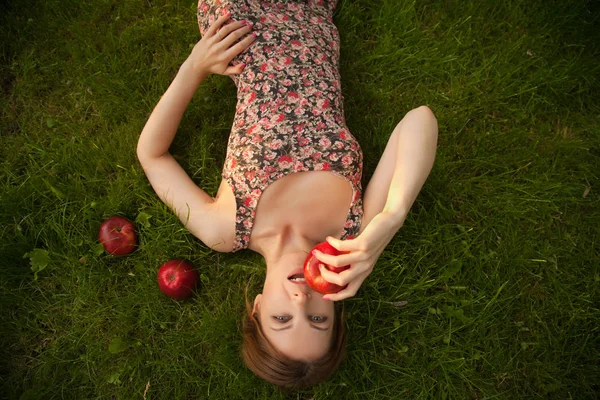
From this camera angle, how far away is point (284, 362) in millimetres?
2459

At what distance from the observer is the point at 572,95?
359cm

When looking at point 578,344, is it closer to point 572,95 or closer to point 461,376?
point 461,376

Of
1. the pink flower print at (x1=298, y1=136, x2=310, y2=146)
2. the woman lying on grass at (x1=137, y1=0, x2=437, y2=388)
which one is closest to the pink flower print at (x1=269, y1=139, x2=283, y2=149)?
the woman lying on grass at (x1=137, y1=0, x2=437, y2=388)

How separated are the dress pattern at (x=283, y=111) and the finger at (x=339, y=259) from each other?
22.2 inches

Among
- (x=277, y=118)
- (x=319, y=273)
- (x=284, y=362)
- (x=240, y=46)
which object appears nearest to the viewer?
(x=319, y=273)

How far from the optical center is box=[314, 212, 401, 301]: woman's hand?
7.23 ft

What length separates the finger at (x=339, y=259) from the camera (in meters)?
2.19

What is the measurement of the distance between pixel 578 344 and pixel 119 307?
338 centimetres

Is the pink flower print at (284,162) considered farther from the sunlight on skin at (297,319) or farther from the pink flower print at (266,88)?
the sunlight on skin at (297,319)

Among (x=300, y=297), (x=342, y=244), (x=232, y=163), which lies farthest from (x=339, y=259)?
(x=232, y=163)

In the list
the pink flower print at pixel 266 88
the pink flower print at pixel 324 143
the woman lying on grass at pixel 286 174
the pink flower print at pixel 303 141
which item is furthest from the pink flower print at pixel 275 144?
the pink flower print at pixel 266 88

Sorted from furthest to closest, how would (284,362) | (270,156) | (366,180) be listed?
1. (366,180)
2. (270,156)
3. (284,362)

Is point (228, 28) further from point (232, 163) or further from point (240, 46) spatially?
point (232, 163)

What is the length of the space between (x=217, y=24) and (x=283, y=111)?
791 millimetres
